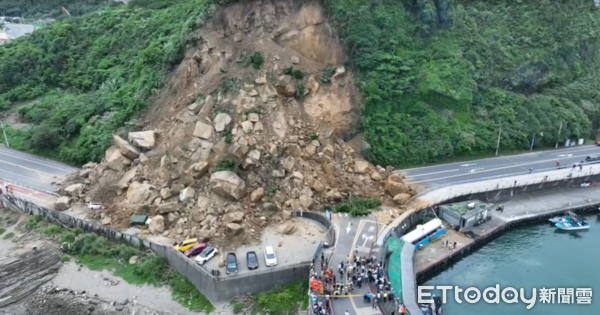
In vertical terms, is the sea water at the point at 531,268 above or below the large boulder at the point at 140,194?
below

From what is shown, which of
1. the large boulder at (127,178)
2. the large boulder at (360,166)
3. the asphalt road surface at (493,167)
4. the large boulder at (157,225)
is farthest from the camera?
the asphalt road surface at (493,167)

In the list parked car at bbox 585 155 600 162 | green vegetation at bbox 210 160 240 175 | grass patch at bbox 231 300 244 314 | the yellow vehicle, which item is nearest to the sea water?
parked car at bbox 585 155 600 162

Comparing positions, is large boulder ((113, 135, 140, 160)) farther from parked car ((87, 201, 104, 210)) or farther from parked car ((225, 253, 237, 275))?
parked car ((225, 253, 237, 275))

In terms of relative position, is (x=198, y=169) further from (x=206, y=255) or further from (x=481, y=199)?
(x=481, y=199)

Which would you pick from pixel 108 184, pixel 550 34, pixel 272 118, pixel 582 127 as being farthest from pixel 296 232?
pixel 550 34

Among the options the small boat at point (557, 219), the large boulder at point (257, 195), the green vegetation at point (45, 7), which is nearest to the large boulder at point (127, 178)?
the large boulder at point (257, 195)

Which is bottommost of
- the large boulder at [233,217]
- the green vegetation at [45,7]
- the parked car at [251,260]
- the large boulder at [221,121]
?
the parked car at [251,260]

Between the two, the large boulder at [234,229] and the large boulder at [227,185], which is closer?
the large boulder at [234,229]

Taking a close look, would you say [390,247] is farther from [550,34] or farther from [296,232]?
[550,34]

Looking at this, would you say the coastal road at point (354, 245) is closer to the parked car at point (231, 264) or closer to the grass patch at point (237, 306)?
the grass patch at point (237, 306)
